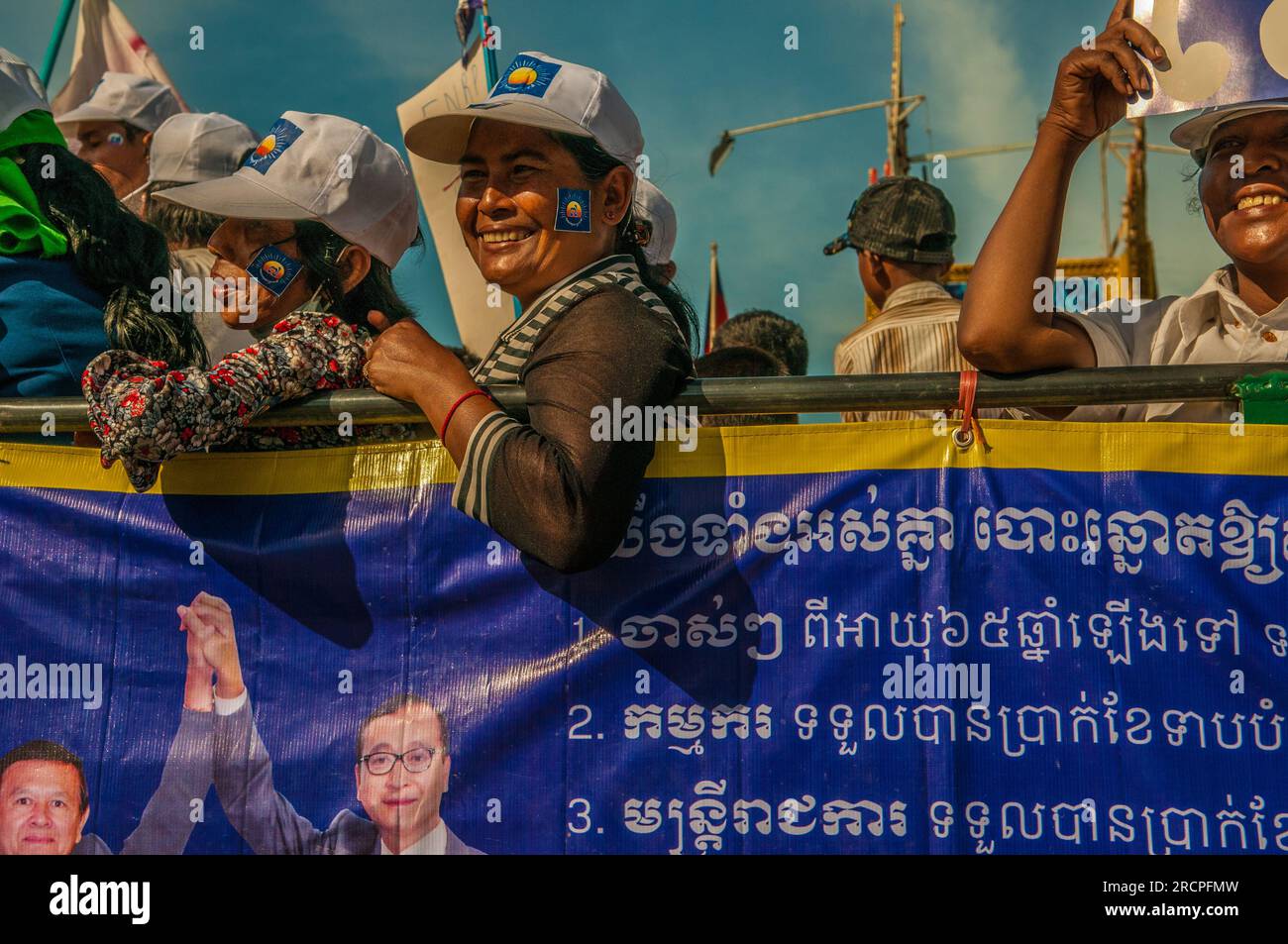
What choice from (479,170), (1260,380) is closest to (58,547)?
(479,170)

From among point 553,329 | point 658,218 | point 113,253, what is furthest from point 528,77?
point 658,218

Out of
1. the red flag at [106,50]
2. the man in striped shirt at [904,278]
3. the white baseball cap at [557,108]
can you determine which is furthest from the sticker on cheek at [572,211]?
the red flag at [106,50]

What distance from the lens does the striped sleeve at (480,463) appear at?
2.67 meters

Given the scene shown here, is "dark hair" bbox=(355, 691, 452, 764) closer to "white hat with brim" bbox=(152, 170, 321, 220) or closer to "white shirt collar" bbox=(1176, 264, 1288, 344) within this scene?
"white hat with brim" bbox=(152, 170, 321, 220)

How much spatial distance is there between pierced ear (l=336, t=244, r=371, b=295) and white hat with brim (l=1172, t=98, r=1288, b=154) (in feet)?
6.64

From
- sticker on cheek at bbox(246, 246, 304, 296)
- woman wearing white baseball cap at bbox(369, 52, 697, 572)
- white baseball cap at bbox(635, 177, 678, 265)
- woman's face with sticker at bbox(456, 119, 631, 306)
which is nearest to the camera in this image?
woman wearing white baseball cap at bbox(369, 52, 697, 572)

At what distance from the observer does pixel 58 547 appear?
10.2ft

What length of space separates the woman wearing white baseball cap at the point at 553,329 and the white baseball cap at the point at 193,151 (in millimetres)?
1082

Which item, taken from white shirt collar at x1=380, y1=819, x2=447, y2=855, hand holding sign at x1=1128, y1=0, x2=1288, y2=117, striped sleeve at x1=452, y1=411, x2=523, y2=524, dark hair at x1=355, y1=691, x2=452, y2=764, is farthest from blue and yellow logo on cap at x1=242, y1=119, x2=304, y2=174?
hand holding sign at x1=1128, y1=0, x2=1288, y2=117

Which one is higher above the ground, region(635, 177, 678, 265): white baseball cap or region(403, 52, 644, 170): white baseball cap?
region(635, 177, 678, 265): white baseball cap

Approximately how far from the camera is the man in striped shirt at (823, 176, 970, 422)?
4.92 m

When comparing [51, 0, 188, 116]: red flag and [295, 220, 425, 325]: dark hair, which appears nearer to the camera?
[295, 220, 425, 325]: dark hair

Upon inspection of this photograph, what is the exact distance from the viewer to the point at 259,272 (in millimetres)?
3424

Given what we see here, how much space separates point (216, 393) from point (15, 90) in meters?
1.21
